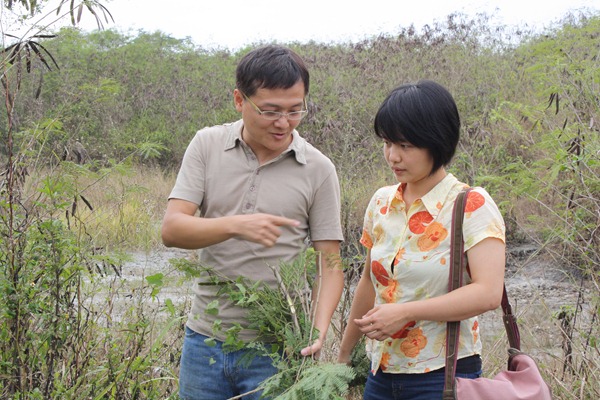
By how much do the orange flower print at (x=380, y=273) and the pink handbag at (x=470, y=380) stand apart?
0.73ft

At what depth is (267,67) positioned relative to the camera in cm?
231

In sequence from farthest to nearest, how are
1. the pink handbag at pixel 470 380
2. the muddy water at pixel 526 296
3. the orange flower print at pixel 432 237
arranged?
the muddy water at pixel 526 296 < the orange flower print at pixel 432 237 < the pink handbag at pixel 470 380

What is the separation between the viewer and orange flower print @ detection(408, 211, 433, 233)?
222 centimetres

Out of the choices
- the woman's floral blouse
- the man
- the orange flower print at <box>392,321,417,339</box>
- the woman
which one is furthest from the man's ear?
the orange flower print at <box>392,321,417,339</box>

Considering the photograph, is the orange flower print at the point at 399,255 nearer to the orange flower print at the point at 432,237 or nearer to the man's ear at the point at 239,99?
the orange flower print at the point at 432,237

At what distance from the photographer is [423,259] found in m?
2.17

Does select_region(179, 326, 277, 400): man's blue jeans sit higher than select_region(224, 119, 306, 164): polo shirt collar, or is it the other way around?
select_region(224, 119, 306, 164): polo shirt collar

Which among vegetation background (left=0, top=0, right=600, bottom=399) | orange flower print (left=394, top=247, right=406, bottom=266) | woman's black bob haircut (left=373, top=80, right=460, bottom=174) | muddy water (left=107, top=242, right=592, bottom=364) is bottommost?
muddy water (left=107, top=242, right=592, bottom=364)

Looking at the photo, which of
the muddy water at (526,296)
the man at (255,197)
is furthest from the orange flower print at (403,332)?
the muddy water at (526,296)

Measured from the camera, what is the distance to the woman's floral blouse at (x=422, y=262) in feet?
6.98

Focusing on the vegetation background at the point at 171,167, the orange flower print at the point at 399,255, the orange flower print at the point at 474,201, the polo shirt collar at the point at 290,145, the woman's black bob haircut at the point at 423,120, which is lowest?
the vegetation background at the point at 171,167

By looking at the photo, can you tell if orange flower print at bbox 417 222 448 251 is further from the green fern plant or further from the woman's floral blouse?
the green fern plant

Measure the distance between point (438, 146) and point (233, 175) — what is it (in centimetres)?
63

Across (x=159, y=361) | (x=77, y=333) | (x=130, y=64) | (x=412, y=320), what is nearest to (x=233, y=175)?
(x=412, y=320)
